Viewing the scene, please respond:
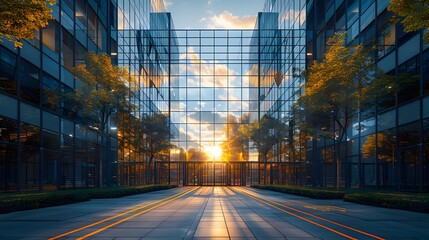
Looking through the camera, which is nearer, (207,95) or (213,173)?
(207,95)

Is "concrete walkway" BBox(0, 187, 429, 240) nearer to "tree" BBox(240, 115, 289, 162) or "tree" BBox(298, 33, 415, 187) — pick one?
"tree" BBox(298, 33, 415, 187)

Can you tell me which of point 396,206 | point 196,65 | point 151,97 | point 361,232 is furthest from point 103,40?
point 361,232

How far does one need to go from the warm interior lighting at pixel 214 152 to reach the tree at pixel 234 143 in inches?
27.0

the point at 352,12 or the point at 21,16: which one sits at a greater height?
the point at 352,12

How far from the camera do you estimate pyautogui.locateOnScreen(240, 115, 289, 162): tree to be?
49938 millimetres

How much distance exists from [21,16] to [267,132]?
136ft

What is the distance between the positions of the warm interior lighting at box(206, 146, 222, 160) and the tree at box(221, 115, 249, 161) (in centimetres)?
69

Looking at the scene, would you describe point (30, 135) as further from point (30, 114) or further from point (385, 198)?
point (385, 198)

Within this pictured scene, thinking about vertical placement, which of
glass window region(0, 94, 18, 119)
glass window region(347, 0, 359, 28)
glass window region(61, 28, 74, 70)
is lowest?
glass window region(0, 94, 18, 119)

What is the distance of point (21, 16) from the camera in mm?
13594

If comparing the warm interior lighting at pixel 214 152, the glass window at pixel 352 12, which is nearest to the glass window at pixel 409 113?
the glass window at pixel 352 12

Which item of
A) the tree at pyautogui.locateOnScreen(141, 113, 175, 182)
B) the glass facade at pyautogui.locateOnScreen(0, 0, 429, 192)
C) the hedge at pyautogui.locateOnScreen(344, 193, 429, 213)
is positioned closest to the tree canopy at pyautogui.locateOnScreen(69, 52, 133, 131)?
the glass facade at pyautogui.locateOnScreen(0, 0, 429, 192)

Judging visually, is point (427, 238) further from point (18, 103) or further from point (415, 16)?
point (18, 103)

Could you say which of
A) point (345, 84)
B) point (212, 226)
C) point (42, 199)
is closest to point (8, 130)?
point (42, 199)
